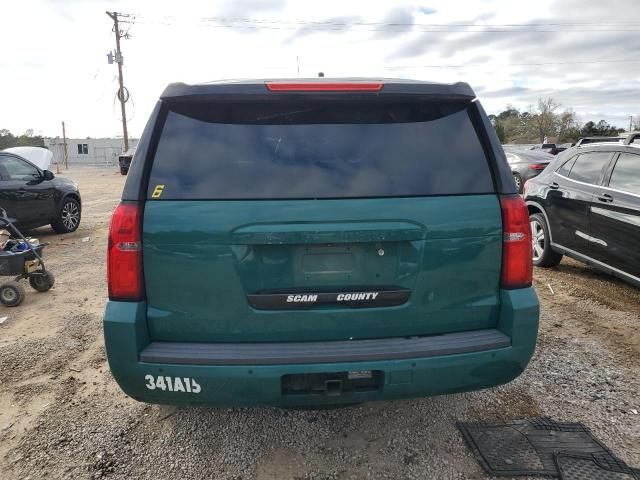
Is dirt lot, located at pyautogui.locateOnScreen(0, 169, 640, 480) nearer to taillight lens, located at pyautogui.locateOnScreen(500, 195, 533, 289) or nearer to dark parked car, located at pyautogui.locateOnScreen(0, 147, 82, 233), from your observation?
taillight lens, located at pyautogui.locateOnScreen(500, 195, 533, 289)

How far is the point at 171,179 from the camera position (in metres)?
2.16

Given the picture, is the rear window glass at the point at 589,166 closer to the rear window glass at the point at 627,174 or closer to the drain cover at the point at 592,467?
the rear window glass at the point at 627,174

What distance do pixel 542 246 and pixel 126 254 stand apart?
575cm

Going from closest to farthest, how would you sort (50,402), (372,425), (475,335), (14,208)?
A: (475,335) → (372,425) → (50,402) → (14,208)

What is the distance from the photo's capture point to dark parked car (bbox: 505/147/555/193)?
12.7 metres

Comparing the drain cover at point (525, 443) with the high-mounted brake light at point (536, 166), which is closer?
the drain cover at point (525, 443)

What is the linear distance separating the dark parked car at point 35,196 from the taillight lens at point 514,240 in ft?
27.5

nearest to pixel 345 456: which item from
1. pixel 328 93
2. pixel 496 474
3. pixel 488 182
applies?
pixel 496 474

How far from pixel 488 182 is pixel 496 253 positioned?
354mm

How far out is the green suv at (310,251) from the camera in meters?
2.13

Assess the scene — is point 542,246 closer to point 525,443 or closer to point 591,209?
point 591,209

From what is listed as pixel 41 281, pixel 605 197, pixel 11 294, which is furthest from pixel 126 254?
pixel 605 197

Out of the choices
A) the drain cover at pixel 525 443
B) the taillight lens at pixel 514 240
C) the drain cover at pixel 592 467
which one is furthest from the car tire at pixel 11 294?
the drain cover at pixel 592 467

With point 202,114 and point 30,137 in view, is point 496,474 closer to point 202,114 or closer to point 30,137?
point 202,114
